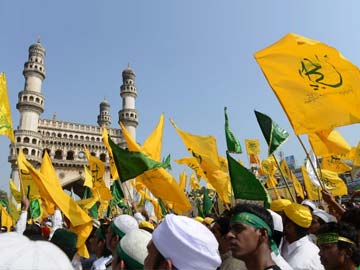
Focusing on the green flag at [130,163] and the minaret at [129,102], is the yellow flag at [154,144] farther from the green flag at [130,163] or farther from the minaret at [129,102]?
the minaret at [129,102]

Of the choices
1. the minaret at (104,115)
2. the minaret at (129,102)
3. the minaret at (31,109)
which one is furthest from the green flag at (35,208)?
the minaret at (104,115)

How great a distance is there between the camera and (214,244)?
5.94ft

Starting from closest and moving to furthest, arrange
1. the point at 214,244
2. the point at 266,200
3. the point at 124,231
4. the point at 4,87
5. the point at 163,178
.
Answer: the point at 214,244, the point at 124,231, the point at 266,200, the point at 163,178, the point at 4,87

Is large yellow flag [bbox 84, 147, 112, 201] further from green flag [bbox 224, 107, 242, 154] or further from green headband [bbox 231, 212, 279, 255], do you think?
green headband [bbox 231, 212, 279, 255]

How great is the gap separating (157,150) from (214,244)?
5322mm

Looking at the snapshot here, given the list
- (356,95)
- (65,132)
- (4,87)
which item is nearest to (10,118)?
(4,87)

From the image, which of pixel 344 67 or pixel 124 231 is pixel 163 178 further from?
pixel 344 67

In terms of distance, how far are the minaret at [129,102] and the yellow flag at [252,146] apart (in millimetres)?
33723

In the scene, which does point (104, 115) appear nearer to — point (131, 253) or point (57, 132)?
point (57, 132)

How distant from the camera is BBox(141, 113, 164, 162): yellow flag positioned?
691 centimetres

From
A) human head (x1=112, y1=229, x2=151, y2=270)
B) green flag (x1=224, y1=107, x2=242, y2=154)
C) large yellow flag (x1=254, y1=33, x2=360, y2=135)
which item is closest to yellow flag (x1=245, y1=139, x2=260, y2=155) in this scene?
green flag (x1=224, y1=107, x2=242, y2=154)

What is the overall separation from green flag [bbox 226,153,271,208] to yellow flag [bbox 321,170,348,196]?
408 cm

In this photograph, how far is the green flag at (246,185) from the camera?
16.1 feet

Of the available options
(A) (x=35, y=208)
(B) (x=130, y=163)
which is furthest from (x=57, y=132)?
(B) (x=130, y=163)
